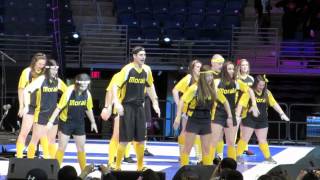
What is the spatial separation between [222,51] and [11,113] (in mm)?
5992

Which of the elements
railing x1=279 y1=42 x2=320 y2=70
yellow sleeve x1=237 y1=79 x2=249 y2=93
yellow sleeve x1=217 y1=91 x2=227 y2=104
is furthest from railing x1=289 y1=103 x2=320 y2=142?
yellow sleeve x1=217 y1=91 x2=227 y2=104

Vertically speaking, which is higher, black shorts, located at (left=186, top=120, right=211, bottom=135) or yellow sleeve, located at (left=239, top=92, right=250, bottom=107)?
yellow sleeve, located at (left=239, top=92, right=250, bottom=107)

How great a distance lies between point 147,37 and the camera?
2073 centimetres

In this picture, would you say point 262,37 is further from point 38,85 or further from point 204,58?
point 38,85

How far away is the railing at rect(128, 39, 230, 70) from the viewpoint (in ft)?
63.5

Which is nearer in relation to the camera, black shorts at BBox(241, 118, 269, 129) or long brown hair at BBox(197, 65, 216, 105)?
long brown hair at BBox(197, 65, 216, 105)

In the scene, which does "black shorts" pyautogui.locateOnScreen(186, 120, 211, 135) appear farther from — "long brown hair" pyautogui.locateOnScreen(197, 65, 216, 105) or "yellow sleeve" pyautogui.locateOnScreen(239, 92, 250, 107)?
"yellow sleeve" pyautogui.locateOnScreen(239, 92, 250, 107)

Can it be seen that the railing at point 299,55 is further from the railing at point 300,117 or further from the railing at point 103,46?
the railing at point 103,46

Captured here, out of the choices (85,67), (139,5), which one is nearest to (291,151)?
(85,67)

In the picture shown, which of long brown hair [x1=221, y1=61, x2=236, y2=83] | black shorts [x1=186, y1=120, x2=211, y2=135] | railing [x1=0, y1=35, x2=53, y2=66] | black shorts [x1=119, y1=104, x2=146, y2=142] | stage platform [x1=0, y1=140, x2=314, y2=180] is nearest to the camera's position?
black shorts [x1=119, y1=104, x2=146, y2=142]

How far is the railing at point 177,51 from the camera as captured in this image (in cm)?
1934

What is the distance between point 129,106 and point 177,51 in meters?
9.65

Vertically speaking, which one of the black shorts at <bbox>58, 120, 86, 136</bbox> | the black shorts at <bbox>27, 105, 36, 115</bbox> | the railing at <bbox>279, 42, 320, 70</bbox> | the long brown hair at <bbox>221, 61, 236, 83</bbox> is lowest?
the black shorts at <bbox>58, 120, 86, 136</bbox>

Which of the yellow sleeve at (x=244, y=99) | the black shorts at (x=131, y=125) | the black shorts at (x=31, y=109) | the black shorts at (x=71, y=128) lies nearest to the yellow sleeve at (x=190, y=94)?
the black shorts at (x=131, y=125)
